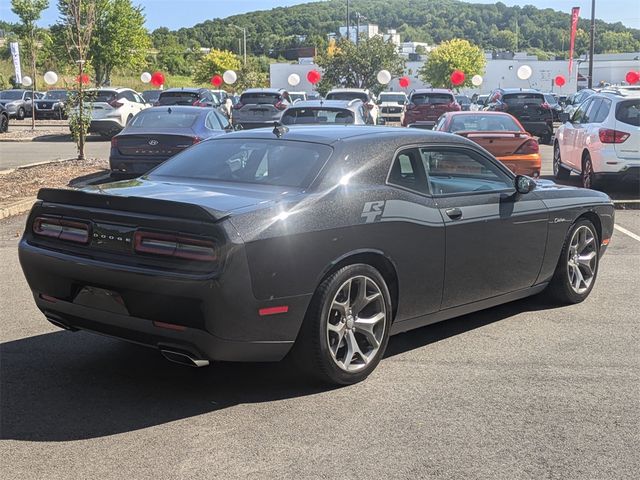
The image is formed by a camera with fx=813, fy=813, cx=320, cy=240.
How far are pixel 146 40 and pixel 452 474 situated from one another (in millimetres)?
45422

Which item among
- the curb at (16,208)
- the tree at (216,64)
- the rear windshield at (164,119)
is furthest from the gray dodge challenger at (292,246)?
the tree at (216,64)

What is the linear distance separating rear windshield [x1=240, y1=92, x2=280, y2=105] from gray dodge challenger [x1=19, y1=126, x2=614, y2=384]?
62.4ft

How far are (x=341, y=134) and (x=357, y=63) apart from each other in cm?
4747

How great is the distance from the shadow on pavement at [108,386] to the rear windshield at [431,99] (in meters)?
21.8

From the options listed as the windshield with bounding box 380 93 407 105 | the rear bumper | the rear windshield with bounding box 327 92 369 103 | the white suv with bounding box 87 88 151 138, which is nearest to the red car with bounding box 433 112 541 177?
the rear bumper

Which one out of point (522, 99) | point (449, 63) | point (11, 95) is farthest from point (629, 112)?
point (449, 63)

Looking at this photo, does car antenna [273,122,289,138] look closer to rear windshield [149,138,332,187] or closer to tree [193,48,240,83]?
rear windshield [149,138,332,187]

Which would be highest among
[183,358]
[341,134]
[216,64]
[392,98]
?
[341,134]

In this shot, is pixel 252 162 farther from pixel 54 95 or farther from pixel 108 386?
pixel 54 95

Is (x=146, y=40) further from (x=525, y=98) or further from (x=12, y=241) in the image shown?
(x=12, y=241)

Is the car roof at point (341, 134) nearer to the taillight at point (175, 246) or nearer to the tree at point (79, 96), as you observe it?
the taillight at point (175, 246)

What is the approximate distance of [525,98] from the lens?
26250 mm

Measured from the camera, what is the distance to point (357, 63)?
51625 mm

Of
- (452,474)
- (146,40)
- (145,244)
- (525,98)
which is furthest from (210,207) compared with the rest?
(146,40)
